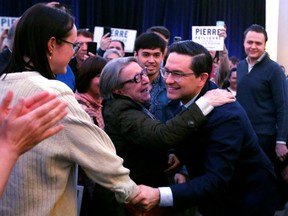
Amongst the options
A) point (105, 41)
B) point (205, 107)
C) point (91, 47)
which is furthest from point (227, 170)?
point (105, 41)

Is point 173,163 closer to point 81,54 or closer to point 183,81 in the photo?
point 183,81

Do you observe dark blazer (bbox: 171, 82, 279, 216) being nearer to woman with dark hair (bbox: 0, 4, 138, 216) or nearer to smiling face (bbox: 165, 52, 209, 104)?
smiling face (bbox: 165, 52, 209, 104)

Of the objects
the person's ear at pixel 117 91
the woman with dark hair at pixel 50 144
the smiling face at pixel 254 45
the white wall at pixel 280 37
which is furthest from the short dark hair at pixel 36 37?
the white wall at pixel 280 37

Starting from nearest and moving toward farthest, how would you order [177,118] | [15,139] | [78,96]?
[15,139], [177,118], [78,96]

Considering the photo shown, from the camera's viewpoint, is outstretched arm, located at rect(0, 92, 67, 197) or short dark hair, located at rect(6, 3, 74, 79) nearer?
outstretched arm, located at rect(0, 92, 67, 197)

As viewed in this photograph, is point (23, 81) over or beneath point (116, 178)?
over

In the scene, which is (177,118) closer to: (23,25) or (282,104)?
(23,25)

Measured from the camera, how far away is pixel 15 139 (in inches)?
35.6

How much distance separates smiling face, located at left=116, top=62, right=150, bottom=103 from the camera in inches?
76.5

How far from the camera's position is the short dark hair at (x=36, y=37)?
4.21 ft

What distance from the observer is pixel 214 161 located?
162 centimetres

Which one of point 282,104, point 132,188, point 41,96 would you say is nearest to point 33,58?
point 41,96

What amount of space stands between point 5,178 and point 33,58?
1.56 ft

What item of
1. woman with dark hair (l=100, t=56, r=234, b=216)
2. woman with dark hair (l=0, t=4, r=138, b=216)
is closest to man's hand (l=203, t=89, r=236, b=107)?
woman with dark hair (l=100, t=56, r=234, b=216)
